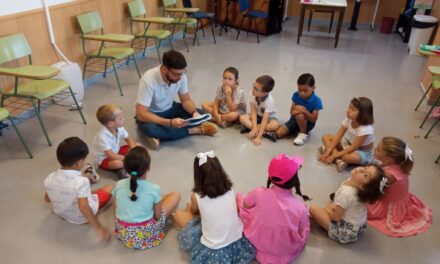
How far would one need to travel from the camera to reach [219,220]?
1650mm

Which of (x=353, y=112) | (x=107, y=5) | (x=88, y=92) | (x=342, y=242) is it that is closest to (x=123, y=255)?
(x=342, y=242)

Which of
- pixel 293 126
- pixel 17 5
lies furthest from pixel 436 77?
pixel 17 5

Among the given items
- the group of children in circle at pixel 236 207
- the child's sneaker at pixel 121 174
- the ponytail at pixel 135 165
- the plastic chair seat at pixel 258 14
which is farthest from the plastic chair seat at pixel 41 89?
the plastic chair seat at pixel 258 14

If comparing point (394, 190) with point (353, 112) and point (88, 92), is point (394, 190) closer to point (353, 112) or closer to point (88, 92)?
point (353, 112)

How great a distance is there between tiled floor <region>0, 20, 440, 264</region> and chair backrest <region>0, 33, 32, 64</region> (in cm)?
59

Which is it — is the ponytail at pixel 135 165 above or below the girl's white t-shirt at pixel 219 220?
above

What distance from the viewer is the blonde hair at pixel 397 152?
6.23 ft

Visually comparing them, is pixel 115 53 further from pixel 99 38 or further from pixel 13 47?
pixel 13 47

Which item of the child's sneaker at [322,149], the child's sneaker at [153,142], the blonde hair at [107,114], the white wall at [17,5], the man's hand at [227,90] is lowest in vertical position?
the child's sneaker at [322,149]

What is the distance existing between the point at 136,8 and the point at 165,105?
233 centimetres

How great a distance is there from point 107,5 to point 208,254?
3.61 metres

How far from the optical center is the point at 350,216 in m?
1.85

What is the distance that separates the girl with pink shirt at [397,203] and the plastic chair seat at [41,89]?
96.8 inches

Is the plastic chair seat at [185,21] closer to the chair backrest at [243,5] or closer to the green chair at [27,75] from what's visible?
the chair backrest at [243,5]
